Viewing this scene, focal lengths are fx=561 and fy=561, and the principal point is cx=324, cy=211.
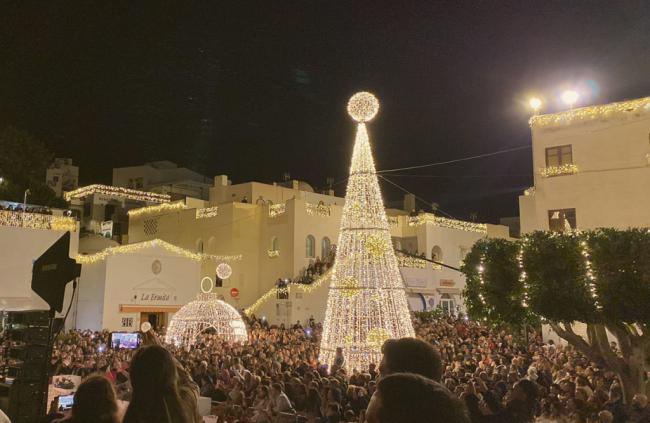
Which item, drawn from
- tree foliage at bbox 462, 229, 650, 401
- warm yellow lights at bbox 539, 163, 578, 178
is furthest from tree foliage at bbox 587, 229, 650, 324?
warm yellow lights at bbox 539, 163, 578, 178

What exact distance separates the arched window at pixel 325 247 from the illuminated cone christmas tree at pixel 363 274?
Answer: 20.1 meters

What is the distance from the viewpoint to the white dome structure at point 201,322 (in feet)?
74.2

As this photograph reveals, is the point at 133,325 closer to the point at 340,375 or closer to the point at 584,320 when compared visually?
the point at 340,375

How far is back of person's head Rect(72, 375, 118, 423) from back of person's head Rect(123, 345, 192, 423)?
126 mm

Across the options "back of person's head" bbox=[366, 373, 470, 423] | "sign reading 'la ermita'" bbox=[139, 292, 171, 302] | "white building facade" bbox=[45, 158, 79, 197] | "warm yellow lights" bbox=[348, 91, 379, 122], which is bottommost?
"back of person's head" bbox=[366, 373, 470, 423]

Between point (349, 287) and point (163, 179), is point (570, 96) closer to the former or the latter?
point (349, 287)

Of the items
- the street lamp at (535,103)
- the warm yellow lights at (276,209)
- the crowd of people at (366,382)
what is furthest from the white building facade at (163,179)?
the street lamp at (535,103)

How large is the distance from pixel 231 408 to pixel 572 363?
405 inches

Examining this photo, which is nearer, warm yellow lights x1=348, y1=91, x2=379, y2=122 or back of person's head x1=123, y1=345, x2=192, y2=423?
back of person's head x1=123, y1=345, x2=192, y2=423

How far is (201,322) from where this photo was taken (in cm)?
2295

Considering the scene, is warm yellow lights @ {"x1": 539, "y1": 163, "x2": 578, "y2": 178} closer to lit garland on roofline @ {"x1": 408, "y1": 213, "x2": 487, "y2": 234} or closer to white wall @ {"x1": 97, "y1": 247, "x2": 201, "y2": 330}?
lit garland on roofline @ {"x1": 408, "y1": 213, "x2": 487, "y2": 234}

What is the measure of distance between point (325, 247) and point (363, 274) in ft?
66.9

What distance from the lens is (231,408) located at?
8.98 metres

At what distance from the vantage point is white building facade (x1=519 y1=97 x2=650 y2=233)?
22.1 m
